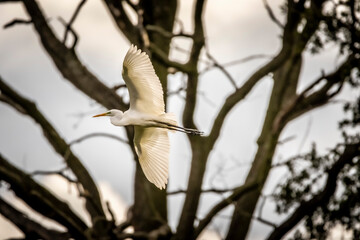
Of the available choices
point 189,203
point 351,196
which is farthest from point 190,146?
point 351,196

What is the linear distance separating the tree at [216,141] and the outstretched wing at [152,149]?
7.40ft

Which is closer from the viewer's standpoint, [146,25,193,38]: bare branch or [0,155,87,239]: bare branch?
[0,155,87,239]: bare branch

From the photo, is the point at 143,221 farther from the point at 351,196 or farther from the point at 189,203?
the point at 351,196

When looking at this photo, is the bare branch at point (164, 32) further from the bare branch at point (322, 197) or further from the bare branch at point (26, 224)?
the bare branch at point (26, 224)

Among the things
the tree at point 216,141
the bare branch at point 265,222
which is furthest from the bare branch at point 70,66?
the bare branch at point 265,222

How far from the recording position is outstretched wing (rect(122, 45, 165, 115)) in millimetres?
4930

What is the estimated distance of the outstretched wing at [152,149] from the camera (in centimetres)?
553

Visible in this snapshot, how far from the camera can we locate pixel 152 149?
566 centimetres

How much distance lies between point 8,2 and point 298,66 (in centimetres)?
369

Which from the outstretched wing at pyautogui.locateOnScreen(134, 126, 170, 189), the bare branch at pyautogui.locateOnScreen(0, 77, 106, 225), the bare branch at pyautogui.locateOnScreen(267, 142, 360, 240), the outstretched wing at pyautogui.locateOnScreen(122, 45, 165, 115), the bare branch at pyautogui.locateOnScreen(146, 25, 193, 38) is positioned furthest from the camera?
the bare branch at pyautogui.locateOnScreen(146, 25, 193, 38)

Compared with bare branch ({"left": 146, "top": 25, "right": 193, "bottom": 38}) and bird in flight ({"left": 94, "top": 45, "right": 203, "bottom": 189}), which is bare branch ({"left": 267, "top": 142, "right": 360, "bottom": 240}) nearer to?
bare branch ({"left": 146, "top": 25, "right": 193, "bottom": 38})

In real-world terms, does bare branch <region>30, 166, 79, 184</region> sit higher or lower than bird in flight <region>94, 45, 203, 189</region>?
lower

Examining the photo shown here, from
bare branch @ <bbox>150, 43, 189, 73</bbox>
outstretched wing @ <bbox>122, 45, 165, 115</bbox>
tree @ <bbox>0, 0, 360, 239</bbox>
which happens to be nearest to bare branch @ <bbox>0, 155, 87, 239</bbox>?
tree @ <bbox>0, 0, 360, 239</bbox>

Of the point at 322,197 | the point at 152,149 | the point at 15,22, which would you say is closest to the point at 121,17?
the point at 15,22
